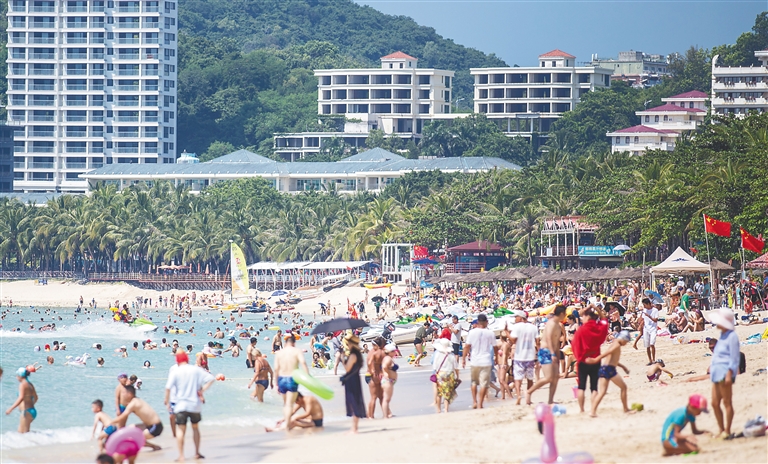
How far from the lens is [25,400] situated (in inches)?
715

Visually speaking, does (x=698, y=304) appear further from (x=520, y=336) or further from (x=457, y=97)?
(x=457, y=97)

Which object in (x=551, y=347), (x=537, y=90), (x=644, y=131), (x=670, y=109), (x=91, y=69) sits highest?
(x=91, y=69)

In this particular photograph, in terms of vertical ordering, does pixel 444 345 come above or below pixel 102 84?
below

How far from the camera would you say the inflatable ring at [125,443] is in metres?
12.9

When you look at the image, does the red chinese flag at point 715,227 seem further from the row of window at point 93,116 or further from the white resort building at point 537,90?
the row of window at point 93,116

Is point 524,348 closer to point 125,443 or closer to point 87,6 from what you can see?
point 125,443

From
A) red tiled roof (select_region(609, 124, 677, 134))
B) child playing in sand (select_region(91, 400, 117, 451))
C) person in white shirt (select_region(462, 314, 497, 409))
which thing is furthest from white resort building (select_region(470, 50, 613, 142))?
child playing in sand (select_region(91, 400, 117, 451))

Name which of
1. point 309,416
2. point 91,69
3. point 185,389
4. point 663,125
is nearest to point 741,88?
point 663,125

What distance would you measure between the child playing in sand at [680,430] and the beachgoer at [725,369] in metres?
0.31

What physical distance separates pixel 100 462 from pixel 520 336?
274 inches

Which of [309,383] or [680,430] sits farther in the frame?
[309,383]

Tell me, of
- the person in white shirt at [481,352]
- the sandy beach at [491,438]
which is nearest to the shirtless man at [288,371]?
the sandy beach at [491,438]

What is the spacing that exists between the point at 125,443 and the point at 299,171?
94061 millimetres

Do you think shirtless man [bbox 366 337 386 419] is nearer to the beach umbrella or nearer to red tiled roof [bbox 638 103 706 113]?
the beach umbrella
